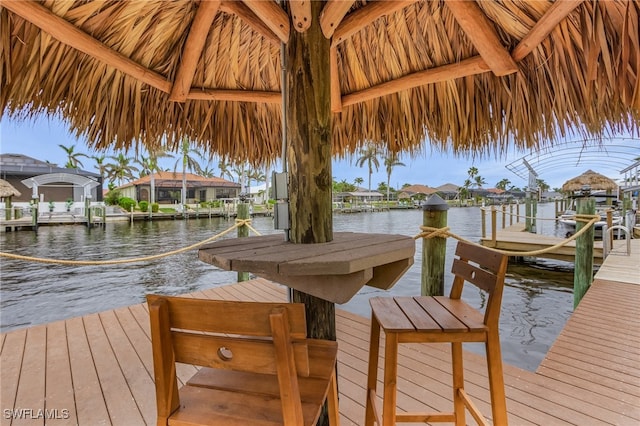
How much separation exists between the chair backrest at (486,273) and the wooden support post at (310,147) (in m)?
0.55

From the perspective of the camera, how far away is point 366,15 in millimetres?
1492

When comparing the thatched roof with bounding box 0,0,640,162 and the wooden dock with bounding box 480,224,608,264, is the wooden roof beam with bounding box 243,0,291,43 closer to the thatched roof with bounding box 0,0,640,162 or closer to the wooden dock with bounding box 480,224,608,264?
the thatched roof with bounding box 0,0,640,162

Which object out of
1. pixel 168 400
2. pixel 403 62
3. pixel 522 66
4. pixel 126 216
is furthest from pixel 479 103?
pixel 126 216

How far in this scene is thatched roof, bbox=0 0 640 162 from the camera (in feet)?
4.92

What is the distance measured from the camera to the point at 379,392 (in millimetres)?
1704

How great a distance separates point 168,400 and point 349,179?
51344 millimetres

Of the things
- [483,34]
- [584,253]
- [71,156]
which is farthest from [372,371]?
[71,156]

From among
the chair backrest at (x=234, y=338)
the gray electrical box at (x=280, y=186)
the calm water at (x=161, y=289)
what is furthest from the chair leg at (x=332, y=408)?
the calm water at (x=161, y=289)

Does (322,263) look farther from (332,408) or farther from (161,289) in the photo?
(161,289)

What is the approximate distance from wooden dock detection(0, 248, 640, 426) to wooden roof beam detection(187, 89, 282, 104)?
1858 mm

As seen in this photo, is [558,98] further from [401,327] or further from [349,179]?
[349,179]

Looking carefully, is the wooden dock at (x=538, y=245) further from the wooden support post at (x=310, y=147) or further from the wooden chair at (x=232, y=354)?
the wooden chair at (x=232, y=354)

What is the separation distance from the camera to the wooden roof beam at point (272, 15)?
117cm

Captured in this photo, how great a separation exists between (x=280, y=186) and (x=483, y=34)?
1.39 metres
